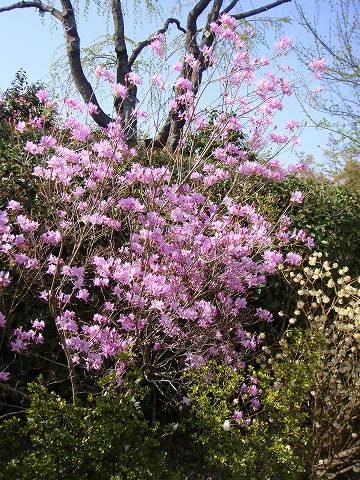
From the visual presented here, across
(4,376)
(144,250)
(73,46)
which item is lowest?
(4,376)

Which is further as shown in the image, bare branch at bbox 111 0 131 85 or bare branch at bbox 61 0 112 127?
bare branch at bbox 111 0 131 85

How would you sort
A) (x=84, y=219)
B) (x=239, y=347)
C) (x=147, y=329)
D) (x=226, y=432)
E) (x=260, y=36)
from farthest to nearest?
1. (x=260, y=36)
2. (x=239, y=347)
3. (x=147, y=329)
4. (x=84, y=219)
5. (x=226, y=432)

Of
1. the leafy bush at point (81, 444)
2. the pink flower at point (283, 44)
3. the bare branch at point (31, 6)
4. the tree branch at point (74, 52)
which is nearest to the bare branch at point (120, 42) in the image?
the tree branch at point (74, 52)

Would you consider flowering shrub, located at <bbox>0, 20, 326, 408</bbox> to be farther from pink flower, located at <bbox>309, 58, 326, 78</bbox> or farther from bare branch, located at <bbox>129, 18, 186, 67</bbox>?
bare branch, located at <bbox>129, 18, 186, 67</bbox>

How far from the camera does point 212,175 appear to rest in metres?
4.07

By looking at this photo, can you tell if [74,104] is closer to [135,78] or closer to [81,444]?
[135,78]

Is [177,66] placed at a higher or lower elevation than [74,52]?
lower

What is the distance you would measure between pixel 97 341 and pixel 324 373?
5.63ft

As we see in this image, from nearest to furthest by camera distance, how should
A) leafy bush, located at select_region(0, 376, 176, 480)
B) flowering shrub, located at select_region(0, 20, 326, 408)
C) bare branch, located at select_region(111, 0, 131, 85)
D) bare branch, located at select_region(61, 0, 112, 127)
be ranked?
leafy bush, located at select_region(0, 376, 176, 480) → flowering shrub, located at select_region(0, 20, 326, 408) → bare branch, located at select_region(61, 0, 112, 127) → bare branch, located at select_region(111, 0, 131, 85)

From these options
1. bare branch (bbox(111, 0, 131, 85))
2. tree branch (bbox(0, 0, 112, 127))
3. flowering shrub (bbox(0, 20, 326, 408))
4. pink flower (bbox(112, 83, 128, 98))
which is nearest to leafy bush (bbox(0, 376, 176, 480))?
flowering shrub (bbox(0, 20, 326, 408))

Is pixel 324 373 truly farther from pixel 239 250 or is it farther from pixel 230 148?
pixel 230 148

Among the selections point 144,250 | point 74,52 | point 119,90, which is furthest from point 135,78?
point 74,52

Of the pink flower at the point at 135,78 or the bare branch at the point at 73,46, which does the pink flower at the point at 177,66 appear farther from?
the bare branch at the point at 73,46

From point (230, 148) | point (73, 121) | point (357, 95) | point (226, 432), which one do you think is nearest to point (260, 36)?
point (357, 95)
